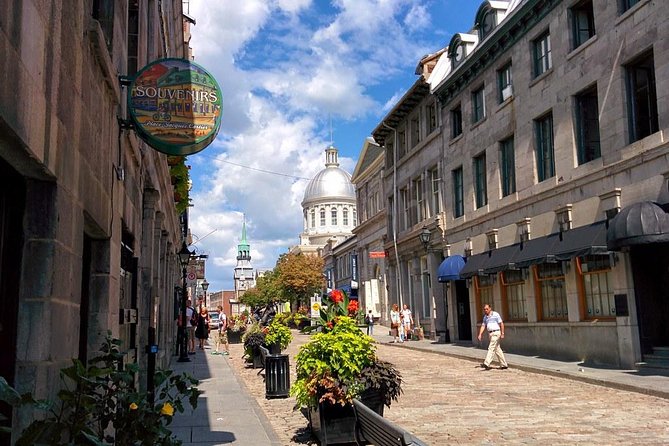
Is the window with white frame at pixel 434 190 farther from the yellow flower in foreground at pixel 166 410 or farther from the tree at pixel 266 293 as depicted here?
the tree at pixel 266 293

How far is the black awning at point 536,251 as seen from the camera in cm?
1852

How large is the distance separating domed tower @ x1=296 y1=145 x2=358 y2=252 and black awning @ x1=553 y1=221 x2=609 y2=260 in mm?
84832

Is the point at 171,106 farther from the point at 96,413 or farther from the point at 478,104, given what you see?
the point at 478,104

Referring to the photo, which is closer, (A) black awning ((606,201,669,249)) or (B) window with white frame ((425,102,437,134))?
(A) black awning ((606,201,669,249))

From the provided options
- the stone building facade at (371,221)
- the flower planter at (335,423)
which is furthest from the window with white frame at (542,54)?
the stone building facade at (371,221)

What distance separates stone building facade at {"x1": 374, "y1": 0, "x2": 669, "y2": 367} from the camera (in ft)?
51.2

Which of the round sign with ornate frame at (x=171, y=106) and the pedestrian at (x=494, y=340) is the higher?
the round sign with ornate frame at (x=171, y=106)

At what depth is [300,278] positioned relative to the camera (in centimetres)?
6912

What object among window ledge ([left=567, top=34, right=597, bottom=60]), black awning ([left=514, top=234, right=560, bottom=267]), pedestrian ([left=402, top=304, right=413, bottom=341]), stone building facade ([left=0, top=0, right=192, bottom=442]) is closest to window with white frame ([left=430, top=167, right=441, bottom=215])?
pedestrian ([left=402, top=304, right=413, bottom=341])

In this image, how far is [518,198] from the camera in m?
21.4

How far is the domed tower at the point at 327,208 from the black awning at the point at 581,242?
8483 cm

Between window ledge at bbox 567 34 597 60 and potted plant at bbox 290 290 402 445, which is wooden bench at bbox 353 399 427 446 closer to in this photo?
potted plant at bbox 290 290 402 445

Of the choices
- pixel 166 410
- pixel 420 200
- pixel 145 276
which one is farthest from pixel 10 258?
pixel 420 200

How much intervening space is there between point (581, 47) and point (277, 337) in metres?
11.7
